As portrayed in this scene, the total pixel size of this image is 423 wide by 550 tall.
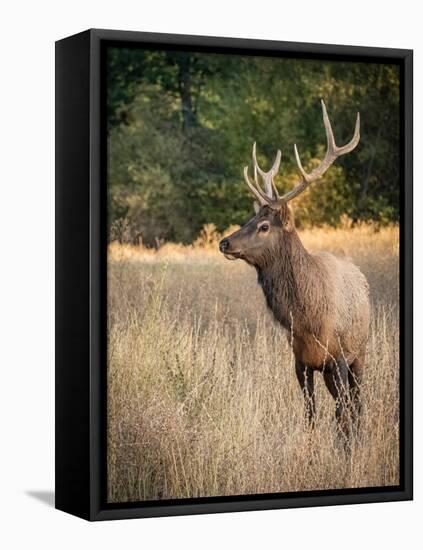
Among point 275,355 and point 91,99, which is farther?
point 275,355

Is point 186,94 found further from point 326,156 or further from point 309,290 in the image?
point 309,290

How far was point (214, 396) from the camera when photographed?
11.7m

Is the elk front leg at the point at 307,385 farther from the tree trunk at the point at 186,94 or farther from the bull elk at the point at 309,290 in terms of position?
the tree trunk at the point at 186,94

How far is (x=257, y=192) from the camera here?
12.0m

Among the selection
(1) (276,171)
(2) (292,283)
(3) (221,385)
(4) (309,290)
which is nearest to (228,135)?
(1) (276,171)

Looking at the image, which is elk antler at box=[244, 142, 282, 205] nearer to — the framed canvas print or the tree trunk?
the framed canvas print

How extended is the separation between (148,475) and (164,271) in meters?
1.36

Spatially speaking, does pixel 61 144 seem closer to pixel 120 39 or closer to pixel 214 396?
pixel 120 39

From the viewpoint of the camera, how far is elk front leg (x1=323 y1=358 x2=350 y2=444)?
12141 millimetres

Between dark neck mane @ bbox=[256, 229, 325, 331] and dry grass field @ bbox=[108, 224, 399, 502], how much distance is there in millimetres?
89

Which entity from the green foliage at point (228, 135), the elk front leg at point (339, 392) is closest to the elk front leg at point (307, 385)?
the elk front leg at point (339, 392)

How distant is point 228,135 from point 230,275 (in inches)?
38.7

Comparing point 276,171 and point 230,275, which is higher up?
point 276,171

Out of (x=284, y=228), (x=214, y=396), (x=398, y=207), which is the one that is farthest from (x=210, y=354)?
(x=398, y=207)
